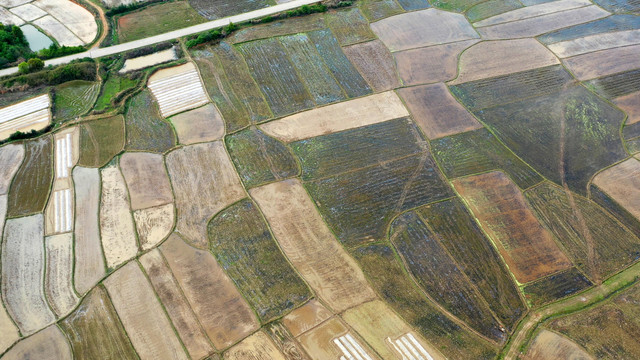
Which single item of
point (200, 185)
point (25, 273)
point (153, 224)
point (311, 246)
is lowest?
point (311, 246)

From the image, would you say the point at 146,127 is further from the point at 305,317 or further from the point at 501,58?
the point at 501,58

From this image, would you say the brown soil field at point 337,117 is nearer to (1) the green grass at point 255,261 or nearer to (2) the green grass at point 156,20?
(1) the green grass at point 255,261

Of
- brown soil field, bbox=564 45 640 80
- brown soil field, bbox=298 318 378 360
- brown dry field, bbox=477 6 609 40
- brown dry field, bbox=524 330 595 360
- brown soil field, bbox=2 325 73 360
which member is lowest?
brown dry field, bbox=524 330 595 360

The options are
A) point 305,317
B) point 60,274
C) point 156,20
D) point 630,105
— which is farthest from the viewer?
point 156,20

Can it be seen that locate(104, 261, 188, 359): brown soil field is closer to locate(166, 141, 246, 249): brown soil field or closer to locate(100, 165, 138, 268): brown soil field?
locate(100, 165, 138, 268): brown soil field

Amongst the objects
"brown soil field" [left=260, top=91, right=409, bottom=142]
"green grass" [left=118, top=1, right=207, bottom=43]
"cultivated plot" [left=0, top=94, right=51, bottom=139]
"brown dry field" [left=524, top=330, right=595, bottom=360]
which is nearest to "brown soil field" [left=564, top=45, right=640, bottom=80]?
"brown soil field" [left=260, top=91, right=409, bottom=142]

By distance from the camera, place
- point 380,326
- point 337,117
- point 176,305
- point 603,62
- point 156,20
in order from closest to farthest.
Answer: point 380,326
point 176,305
point 337,117
point 603,62
point 156,20

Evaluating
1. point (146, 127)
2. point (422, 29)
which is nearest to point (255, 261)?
point (146, 127)
